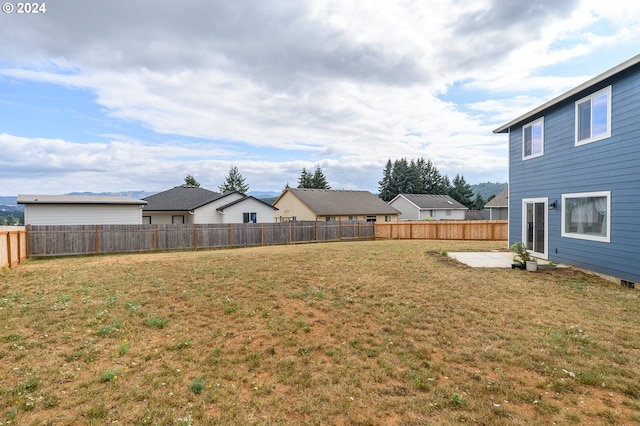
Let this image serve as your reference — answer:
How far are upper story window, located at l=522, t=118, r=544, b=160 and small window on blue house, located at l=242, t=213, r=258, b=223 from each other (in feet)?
69.5

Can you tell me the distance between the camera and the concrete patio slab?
1045 centimetres

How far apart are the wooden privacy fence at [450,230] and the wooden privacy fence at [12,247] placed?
Answer: 21.7m

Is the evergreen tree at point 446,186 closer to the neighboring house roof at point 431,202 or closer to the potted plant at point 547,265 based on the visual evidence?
the neighboring house roof at point 431,202

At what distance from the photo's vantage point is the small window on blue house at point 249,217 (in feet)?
89.8

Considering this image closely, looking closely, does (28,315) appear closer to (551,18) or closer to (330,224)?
(551,18)

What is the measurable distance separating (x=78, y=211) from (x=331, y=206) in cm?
2144

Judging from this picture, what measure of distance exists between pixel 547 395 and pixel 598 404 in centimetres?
43

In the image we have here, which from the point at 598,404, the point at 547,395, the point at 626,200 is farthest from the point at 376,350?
the point at 626,200

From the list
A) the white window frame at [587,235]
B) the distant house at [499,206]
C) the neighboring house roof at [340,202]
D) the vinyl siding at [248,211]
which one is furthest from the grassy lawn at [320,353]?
the distant house at [499,206]

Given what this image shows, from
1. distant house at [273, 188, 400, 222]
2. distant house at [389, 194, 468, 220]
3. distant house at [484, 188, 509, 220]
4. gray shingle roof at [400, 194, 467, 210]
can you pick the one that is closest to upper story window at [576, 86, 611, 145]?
distant house at [273, 188, 400, 222]

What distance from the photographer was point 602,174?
8.62 meters

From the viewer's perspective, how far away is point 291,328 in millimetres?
5145

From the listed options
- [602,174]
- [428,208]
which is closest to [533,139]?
[602,174]

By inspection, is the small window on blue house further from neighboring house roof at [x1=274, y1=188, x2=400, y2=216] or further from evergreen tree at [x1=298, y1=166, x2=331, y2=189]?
evergreen tree at [x1=298, y1=166, x2=331, y2=189]
